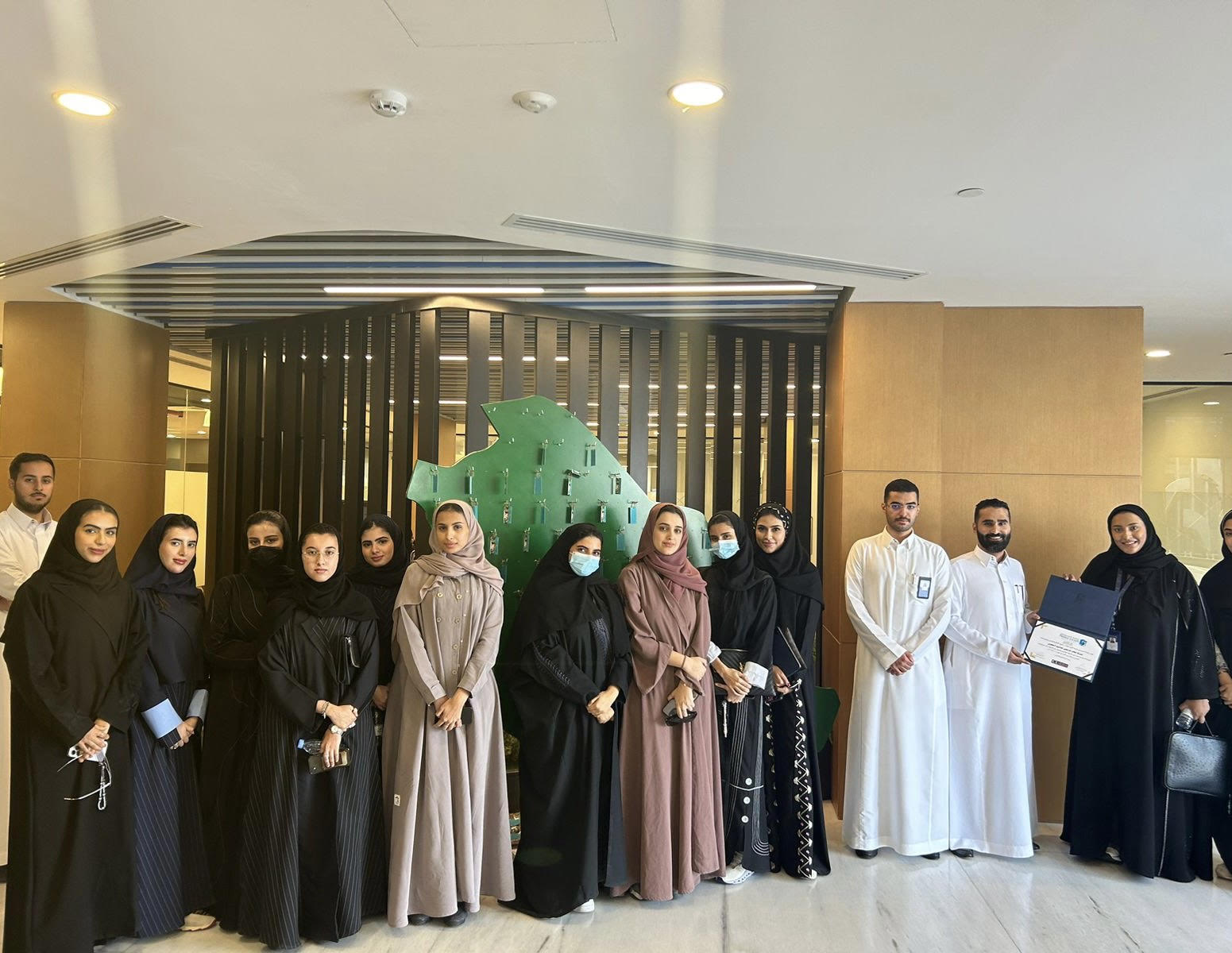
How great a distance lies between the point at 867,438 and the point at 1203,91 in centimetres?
267

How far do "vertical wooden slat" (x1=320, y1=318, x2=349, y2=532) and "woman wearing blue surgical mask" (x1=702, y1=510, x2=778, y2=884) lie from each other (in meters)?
2.89

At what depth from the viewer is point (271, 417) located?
253 inches

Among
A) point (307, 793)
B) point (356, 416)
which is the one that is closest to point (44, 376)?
point (356, 416)

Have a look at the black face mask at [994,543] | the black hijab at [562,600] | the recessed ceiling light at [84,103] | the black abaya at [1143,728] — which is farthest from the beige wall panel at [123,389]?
the black abaya at [1143,728]

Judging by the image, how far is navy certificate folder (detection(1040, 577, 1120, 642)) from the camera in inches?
174

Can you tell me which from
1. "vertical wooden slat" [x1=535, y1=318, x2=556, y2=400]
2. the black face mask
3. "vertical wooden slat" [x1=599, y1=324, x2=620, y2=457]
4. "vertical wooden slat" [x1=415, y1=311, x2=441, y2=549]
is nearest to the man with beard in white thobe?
the black face mask

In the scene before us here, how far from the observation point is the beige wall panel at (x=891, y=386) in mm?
5176

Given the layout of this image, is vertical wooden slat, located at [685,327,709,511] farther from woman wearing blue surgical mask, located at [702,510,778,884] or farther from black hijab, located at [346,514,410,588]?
black hijab, located at [346,514,410,588]

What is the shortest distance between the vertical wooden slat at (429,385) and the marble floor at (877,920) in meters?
2.52

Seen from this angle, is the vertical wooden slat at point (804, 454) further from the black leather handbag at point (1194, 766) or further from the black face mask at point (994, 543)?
the black leather handbag at point (1194, 766)

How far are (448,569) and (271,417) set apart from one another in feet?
10.6

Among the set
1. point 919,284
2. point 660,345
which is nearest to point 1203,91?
point 919,284

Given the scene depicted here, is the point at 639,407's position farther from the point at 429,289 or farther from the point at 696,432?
the point at 429,289

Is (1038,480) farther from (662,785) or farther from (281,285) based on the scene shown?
(281,285)
